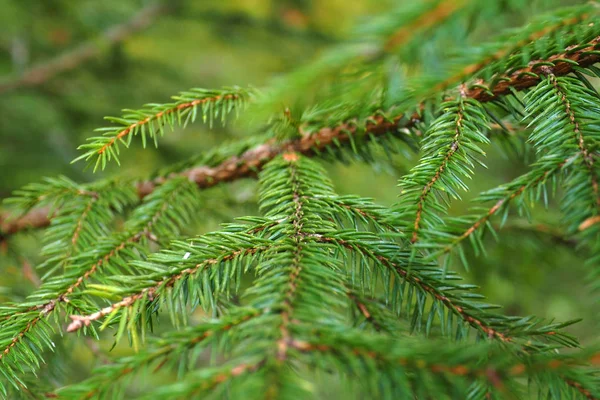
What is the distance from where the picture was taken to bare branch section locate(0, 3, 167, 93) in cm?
198

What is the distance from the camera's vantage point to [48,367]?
0.93m

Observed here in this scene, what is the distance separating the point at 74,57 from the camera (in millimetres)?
2086

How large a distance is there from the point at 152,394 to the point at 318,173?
0.50 meters

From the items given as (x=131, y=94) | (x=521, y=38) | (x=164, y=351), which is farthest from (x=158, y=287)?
(x=131, y=94)

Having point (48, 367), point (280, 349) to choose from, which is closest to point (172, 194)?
point (48, 367)

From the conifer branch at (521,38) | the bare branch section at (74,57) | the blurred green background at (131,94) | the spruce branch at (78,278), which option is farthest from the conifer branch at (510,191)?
the bare branch section at (74,57)

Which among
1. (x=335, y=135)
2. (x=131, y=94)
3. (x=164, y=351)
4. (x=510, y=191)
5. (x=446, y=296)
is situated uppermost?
(x=131, y=94)

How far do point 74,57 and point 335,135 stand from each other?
175 centimetres

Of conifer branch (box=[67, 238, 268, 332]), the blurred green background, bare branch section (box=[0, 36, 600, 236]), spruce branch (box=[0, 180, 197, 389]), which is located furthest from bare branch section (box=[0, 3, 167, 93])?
conifer branch (box=[67, 238, 268, 332])

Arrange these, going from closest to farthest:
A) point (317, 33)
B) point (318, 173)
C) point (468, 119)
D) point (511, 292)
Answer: point (468, 119) < point (318, 173) < point (511, 292) < point (317, 33)

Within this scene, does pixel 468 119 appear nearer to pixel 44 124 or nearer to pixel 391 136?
pixel 391 136

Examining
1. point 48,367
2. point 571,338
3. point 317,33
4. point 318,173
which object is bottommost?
point 48,367

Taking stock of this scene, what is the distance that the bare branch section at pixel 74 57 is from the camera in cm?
198

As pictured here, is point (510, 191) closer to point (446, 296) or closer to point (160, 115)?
point (446, 296)
